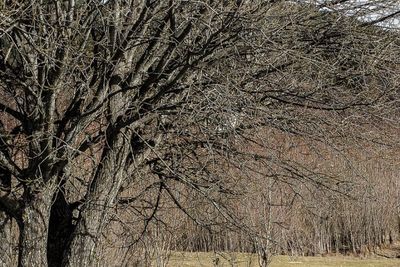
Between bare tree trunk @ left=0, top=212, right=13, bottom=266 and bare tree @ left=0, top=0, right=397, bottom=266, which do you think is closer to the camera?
bare tree @ left=0, top=0, right=397, bottom=266

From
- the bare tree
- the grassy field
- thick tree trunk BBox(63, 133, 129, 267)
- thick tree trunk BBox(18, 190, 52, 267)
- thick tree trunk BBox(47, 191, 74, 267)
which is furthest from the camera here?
the grassy field

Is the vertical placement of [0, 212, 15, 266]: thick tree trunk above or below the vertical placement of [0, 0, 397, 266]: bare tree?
below

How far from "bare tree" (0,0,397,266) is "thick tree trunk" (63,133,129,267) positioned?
0.03ft

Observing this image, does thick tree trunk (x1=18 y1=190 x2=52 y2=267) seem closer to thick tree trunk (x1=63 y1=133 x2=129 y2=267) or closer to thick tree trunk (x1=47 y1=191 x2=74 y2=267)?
thick tree trunk (x1=63 y1=133 x2=129 y2=267)

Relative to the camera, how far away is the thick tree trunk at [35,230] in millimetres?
5680

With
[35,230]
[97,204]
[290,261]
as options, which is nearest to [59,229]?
[35,230]

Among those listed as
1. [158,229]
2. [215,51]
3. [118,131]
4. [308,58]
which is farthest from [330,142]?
[158,229]

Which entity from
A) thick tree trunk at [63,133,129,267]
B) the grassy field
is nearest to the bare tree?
thick tree trunk at [63,133,129,267]

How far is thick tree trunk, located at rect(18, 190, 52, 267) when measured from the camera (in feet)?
18.6

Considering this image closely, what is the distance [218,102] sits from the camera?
502 centimetres

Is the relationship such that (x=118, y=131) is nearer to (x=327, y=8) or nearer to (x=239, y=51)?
(x=239, y=51)

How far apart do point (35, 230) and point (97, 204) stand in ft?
1.94

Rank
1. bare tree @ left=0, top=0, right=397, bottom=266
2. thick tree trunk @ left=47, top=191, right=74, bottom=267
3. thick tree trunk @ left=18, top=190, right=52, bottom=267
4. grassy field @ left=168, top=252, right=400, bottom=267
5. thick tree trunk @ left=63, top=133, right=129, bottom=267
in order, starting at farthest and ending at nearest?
grassy field @ left=168, top=252, right=400, bottom=267 → thick tree trunk @ left=47, top=191, right=74, bottom=267 → thick tree trunk @ left=63, top=133, right=129, bottom=267 → thick tree trunk @ left=18, top=190, right=52, bottom=267 → bare tree @ left=0, top=0, right=397, bottom=266

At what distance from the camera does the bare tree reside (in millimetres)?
5207
